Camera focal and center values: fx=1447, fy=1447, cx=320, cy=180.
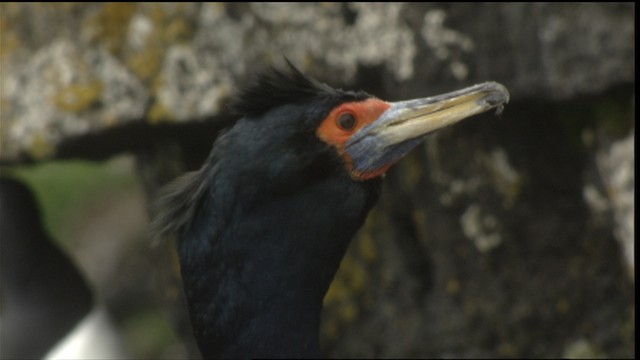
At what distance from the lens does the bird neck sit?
3312 mm

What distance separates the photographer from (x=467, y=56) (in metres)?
4.77

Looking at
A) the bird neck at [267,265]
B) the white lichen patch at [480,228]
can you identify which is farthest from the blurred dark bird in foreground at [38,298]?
the bird neck at [267,265]

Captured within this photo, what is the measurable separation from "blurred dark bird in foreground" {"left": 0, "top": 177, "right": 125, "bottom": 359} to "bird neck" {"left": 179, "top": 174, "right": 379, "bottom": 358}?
240 cm

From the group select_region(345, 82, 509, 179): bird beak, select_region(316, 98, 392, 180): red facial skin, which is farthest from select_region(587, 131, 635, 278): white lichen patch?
select_region(316, 98, 392, 180): red facial skin

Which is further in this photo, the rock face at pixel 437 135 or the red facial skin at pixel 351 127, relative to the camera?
the rock face at pixel 437 135

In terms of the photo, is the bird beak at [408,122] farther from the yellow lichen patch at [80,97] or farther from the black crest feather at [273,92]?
the yellow lichen patch at [80,97]

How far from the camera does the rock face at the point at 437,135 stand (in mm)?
4754

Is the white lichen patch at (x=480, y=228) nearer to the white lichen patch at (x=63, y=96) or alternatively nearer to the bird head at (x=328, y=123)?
the white lichen patch at (x=63, y=96)

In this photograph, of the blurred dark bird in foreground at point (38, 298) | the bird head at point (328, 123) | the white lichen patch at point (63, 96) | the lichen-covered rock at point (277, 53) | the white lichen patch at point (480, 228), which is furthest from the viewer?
the blurred dark bird in foreground at point (38, 298)

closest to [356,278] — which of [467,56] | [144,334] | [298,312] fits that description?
[467,56]

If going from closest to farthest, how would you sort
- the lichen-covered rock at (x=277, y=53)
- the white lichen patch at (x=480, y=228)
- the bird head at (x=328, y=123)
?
the bird head at (x=328, y=123) < the lichen-covered rock at (x=277, y=53) < the white lichen patch at (x=480, y=228)

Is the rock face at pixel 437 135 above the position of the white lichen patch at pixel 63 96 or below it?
below

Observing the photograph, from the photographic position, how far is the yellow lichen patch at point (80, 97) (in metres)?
4.83

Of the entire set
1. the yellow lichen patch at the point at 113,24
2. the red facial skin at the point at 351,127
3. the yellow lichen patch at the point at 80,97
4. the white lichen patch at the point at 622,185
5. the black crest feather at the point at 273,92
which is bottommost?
the white lichen patch at the point at 622,185
